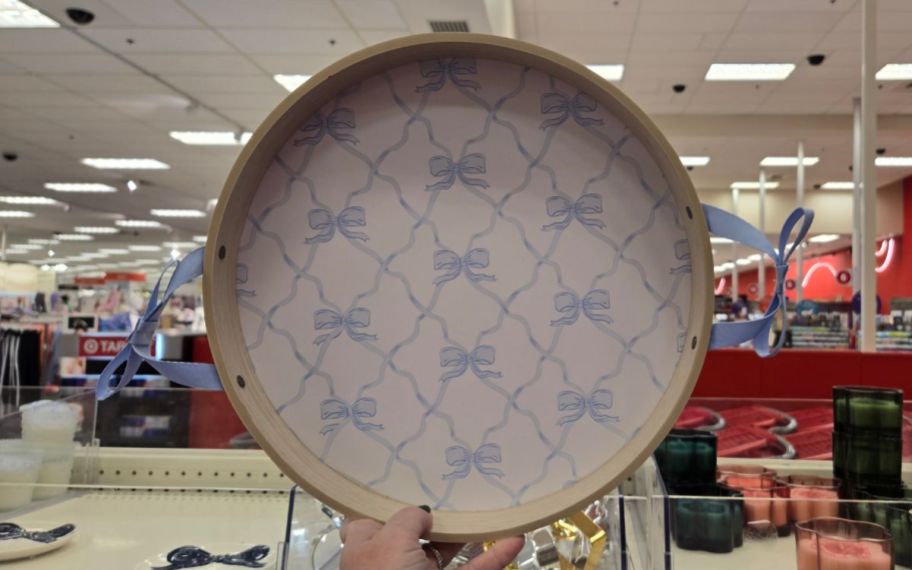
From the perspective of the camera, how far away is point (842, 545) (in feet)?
2.92

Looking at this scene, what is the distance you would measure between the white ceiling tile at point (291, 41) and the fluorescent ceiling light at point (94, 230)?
1324cm

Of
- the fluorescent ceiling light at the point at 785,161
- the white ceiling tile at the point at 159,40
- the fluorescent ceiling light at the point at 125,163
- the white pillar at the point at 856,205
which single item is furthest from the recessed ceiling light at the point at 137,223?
the white pillar at the point at 856,205

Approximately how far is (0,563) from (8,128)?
9.96m

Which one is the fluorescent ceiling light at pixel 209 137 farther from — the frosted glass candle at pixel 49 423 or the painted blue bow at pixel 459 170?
the painted blue bow at pixel 459 170

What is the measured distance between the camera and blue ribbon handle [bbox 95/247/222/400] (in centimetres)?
63

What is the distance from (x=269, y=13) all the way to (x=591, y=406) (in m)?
5.81

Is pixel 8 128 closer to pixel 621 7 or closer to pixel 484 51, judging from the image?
pixel 621 7

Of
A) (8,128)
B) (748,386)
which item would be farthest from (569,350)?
(8,128)

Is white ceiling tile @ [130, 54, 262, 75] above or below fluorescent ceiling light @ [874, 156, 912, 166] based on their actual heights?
below

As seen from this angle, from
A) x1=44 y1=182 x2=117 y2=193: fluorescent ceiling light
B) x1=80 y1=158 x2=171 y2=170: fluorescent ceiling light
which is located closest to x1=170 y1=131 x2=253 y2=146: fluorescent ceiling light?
x1=80 y1=158 x2=171 y2=170: fluorescent ceiling light

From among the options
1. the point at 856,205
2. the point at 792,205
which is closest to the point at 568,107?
the point at 856,205

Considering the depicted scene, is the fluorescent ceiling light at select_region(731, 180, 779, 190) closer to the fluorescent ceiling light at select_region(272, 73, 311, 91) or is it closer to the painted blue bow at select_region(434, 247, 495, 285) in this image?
the fluorescent ceiling light at select_region(272, 73, 311, 91)

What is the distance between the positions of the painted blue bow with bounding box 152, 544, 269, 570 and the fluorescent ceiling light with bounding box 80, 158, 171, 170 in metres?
10.9

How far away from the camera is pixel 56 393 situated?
2.11m
